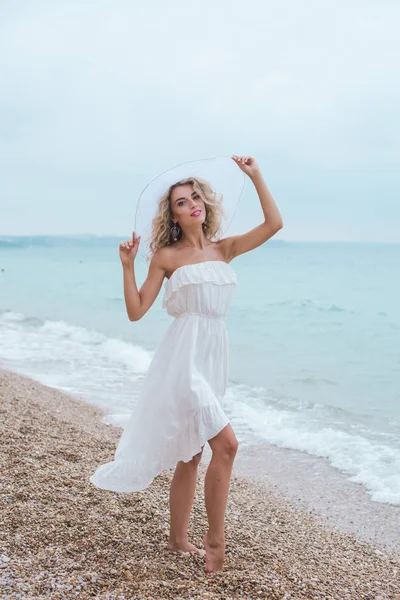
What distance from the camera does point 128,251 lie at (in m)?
3.38

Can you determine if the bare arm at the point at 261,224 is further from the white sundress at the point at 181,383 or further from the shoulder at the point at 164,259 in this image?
the shoulder at the point at 164,259

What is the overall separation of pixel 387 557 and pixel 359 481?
1815 mm

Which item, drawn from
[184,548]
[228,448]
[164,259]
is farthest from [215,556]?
[164,259]

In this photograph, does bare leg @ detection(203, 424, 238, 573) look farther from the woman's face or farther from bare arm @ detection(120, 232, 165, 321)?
the woman's face

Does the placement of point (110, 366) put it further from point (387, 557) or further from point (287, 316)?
point (287, 316)

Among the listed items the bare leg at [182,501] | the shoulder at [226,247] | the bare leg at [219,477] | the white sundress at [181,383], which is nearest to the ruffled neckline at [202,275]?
the white sundress at [181,383]

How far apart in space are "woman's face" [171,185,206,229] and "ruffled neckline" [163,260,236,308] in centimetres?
25

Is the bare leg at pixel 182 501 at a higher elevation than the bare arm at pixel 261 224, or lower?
lower

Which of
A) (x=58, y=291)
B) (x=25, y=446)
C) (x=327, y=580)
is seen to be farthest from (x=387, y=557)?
(x=58, y=291)

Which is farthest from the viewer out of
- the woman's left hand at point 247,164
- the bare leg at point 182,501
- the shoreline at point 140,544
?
the woman's left hand at point 247,164

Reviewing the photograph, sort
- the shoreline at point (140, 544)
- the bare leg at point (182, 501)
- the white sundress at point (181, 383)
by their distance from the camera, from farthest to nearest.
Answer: the bare leg at point (182, 501), the white sundress at point (181, 383), the shoreline at point (140, 544)

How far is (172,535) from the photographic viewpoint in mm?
3443

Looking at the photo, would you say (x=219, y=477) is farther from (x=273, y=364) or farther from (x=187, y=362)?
(x=273, y=364)

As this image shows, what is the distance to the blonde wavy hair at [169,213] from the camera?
350cm
